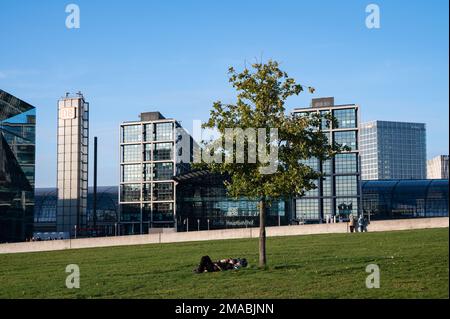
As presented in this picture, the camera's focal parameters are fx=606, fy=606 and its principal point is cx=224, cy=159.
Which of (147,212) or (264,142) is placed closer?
(264,142)

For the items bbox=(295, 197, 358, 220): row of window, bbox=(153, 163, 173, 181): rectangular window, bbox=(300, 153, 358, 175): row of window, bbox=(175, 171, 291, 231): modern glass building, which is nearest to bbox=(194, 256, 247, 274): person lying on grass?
bbox=(300, 153, 358, 175): row of window

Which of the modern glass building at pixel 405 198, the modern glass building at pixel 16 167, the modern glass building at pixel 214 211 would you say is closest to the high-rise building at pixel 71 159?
the modern glass building at pixel 16 167

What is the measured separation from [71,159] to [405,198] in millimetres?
71938

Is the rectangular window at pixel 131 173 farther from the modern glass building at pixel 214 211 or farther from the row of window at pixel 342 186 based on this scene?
the row of window at pixel 342 186

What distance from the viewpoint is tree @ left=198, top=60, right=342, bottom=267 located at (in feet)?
78.1

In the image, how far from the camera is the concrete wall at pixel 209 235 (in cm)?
4456

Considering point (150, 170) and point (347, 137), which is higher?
point (347, 137)

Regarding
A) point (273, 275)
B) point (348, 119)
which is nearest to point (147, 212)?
point (348, 119)

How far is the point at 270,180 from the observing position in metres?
24.2

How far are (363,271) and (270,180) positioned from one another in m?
5.37

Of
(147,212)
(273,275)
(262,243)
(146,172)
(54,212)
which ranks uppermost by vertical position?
(146,172)

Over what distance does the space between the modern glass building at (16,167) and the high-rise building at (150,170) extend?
26.1m

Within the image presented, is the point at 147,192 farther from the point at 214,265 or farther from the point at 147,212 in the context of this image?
the point at 214,265

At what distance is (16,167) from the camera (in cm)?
11469
